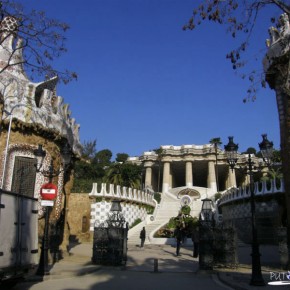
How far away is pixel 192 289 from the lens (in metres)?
9.48

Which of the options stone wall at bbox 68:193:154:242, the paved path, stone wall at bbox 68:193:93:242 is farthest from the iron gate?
stone wall at bbox 68:193:93:242

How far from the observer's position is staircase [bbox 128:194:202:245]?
1224 inches

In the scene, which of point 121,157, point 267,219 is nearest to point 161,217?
point 267,219

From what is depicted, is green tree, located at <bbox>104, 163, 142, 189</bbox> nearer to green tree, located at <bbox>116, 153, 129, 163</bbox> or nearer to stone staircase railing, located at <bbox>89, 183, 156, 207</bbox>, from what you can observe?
stone staircase railing, located at <bbox>89, 183, 156, 207</bbox>

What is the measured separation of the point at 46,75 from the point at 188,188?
52.2 m

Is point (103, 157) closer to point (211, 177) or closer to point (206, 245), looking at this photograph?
point (211, 177)

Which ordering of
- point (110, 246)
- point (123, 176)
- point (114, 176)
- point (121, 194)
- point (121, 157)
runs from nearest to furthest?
point (110, 246) → point (121, 194) → point (114, 176) → point (123, 176) → point (121, 157)

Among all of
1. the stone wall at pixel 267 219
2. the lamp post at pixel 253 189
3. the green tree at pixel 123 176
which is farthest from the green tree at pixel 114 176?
the lamp post at pixel 253 189

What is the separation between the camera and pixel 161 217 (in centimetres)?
3934

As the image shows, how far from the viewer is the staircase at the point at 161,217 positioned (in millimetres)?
31078

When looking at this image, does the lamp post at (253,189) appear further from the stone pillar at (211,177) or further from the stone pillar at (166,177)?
the stone pillar at (166,177)

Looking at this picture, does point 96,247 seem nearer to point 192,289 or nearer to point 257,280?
point 192,289

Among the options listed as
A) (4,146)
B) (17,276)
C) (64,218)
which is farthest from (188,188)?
(17,276)

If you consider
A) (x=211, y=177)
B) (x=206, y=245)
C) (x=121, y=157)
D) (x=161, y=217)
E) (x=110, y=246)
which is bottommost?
A: (x=110, y=246)
